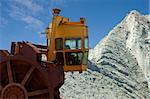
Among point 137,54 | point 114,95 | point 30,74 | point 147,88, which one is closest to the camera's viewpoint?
point 30,74

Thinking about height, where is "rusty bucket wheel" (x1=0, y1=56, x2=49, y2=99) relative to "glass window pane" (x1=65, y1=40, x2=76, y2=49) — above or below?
below

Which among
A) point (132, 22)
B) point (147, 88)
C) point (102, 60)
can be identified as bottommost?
point (147, 88)

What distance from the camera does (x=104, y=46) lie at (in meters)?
53.8

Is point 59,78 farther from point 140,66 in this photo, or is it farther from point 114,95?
point 140,66

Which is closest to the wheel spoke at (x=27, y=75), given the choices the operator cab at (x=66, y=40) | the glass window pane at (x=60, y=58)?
the operator cab at (x=66, y=40)

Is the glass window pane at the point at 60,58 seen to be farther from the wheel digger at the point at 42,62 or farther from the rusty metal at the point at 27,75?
the rusty metal at the point at 27,75

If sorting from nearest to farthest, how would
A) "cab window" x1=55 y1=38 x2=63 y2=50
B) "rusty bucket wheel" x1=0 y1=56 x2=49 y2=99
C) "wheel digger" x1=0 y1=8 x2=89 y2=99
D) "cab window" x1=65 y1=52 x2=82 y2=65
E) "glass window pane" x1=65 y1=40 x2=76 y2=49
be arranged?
"rusty bucket wheel" x1=0 y1=56 x2=49 y2=99, "wheel digger" x1=0 y1=8 x2=89 y2=99, "cab window" x1=55 y1=38 x2=63 y2=50, "glass window pane" x1=65 y1=40 x2=76 y2=49, "cab window" x1=65 y1=52 x2=82 y2=65

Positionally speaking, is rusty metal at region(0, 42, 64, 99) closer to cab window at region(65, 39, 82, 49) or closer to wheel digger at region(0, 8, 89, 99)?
wheel digger at region(0, 8, 89, 99)

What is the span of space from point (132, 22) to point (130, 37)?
100 inches

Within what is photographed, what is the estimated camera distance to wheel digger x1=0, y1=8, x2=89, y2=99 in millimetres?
11055

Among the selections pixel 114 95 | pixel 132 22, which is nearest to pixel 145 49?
pixel 132 22

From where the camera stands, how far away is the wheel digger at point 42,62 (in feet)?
36.3

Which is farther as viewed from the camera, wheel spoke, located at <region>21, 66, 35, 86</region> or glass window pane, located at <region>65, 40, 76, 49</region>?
glass window pane, located at <region>65, 40, 76, 49</region>

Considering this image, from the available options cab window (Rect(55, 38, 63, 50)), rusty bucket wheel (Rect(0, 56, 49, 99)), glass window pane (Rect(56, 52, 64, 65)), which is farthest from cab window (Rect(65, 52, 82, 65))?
rusty bucket wheel (Rect(0, 56, 49, 99))
